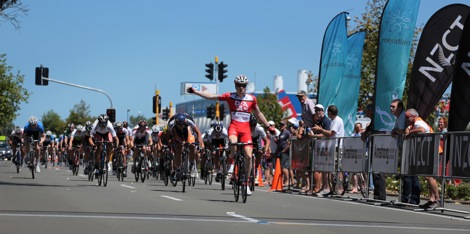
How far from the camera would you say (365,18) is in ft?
156

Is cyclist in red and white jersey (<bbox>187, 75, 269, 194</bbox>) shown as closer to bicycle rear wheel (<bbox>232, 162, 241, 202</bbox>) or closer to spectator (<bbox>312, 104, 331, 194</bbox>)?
bicycle rear wheel (<bbox>232, 162, 241, 202</bbox>)

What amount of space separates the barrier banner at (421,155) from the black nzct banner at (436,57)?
146 inches

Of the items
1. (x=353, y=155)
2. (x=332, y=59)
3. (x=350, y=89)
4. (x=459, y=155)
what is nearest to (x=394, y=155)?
(x=353, y=155)

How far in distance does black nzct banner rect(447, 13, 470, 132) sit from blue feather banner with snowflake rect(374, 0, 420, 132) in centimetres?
436

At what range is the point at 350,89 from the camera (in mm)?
28906

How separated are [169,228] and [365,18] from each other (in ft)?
121

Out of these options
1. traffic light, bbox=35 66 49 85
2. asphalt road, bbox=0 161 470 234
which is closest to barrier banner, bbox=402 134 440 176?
asphalt road, bbox=0 161 470 234

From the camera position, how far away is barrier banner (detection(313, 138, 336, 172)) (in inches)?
881

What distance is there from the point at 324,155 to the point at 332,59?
696cm

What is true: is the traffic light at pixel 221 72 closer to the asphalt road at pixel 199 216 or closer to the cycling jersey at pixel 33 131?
the cycling jersey at pixel 33 131

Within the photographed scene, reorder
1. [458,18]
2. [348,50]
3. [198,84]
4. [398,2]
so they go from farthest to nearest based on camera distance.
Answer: [198,84]
[348,50]
[398,2]
[458,18]

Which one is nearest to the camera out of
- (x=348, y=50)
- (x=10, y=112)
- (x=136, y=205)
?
(x=136, y=205)

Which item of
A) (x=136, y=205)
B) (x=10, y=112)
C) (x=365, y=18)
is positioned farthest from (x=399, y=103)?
(x=10, y=112)

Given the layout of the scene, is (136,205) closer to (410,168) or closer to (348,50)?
(410,168)
